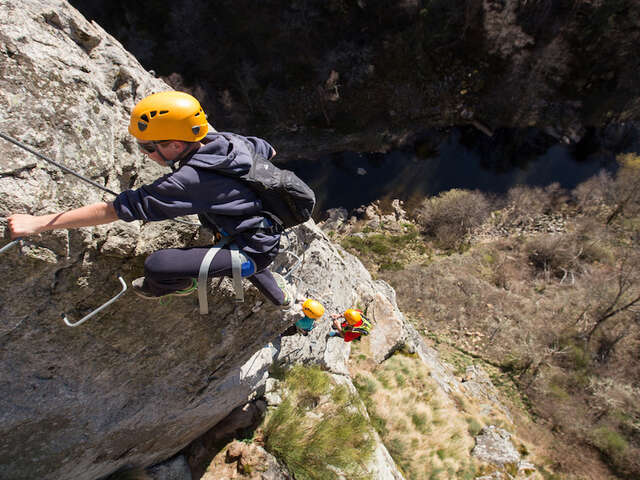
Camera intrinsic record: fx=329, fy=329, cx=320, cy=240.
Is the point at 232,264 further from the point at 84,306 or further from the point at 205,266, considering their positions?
the point at 84,306

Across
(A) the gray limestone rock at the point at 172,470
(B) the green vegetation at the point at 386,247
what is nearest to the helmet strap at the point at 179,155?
(A) the gray limestone rock at the point at 172,470

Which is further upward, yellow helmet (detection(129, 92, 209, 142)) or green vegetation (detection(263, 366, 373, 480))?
yellow helmet (detection(129, 92, 209, 142))

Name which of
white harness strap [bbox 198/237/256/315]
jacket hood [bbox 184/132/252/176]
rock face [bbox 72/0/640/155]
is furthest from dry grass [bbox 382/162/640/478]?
jacket hood [bbox 184/132/252/176]

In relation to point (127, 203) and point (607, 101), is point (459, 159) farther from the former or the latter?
point (127, 203)

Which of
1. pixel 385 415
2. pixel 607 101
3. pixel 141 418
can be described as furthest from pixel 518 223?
pixel 141 418

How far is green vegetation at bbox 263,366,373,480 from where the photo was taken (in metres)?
4.61

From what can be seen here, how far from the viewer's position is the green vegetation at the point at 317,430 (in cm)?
461

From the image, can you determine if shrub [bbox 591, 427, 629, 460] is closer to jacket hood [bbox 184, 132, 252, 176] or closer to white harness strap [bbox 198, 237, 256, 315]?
white harness strap [bbox 198, 237, 256, 315]

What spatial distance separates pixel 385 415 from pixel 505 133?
25010mm

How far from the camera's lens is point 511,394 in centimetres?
1290

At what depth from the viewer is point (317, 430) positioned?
4957 millimetres

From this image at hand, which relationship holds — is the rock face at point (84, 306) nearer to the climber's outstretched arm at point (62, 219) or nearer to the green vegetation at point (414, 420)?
the climber's outstretched arm at point (62, 219)

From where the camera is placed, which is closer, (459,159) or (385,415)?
(385,415)

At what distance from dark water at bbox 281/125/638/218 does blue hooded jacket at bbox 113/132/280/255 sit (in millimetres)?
20582
